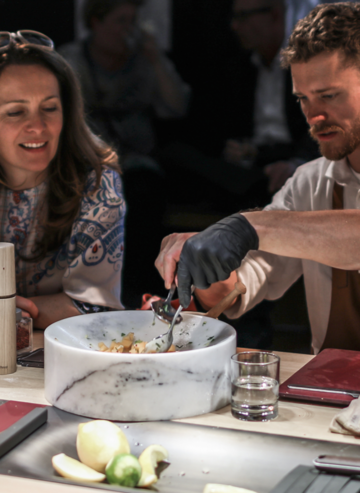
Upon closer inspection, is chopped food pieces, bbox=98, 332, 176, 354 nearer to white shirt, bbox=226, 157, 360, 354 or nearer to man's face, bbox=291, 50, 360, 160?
white shirt, bbox=226, 157, 360, 354

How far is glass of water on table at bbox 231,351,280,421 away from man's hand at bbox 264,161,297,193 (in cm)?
191

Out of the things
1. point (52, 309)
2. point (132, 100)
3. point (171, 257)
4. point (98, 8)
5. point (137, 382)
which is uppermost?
point (98, 8)

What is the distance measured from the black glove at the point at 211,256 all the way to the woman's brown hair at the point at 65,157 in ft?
2.74

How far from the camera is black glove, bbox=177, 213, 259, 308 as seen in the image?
1.14 m

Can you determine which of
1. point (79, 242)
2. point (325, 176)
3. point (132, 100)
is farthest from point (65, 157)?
point (132, 100)

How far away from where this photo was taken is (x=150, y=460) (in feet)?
2.54

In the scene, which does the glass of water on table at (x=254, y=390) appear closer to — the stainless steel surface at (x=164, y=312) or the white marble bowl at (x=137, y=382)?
the white marble bowl at (x=137, y=382)

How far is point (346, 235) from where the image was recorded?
4.23 ft

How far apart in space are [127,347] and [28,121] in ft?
3.46

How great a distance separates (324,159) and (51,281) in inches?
39.6

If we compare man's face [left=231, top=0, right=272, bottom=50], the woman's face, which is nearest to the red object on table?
the woman's face

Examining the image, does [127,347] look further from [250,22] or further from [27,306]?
[250,22]

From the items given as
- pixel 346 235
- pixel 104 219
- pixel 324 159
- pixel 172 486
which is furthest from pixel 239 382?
pixel 324 159

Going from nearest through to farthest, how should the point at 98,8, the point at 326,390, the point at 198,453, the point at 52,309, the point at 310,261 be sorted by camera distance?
the point at 198,453 < the point at 326,390 < the point at 52,309 < the point at 310,261 < the point at 98,8
